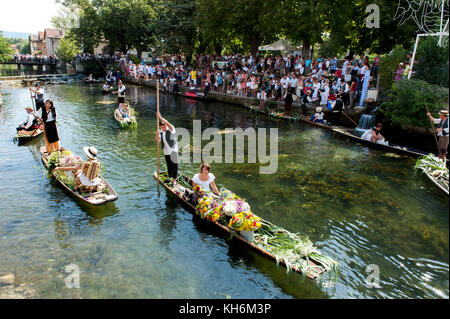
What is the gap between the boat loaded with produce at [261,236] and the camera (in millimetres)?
6230

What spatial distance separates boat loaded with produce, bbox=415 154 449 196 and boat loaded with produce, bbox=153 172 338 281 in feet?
18.6

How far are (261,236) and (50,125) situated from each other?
9323mm

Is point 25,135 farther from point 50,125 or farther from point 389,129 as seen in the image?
point 389,129

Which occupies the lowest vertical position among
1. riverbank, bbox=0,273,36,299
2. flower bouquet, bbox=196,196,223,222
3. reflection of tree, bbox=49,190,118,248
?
riverbank, bbox=0,273,36,299

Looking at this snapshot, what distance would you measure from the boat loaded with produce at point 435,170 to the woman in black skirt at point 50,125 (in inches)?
520

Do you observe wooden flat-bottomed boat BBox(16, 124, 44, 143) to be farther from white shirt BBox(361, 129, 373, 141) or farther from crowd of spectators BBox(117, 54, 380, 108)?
white shirt BBox(361, 129, 373, 141)

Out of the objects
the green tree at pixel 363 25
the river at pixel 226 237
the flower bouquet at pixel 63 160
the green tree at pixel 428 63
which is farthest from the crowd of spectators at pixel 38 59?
the green tree at pixel 428 63

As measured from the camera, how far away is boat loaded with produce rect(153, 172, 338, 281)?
6230mm

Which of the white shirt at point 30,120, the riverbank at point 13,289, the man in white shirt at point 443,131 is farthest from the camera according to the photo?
the white shirt at point 30,120

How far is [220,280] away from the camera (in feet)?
21.2

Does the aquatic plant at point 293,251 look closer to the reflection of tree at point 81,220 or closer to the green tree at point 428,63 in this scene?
the reflection of tree at point 81,220

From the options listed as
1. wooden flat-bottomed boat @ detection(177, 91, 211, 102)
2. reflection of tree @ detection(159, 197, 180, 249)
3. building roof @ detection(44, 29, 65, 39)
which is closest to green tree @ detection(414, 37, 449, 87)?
reflection of tree @ detection(159, 197, 180, 249)

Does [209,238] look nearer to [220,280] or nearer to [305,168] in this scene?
[220,280]
